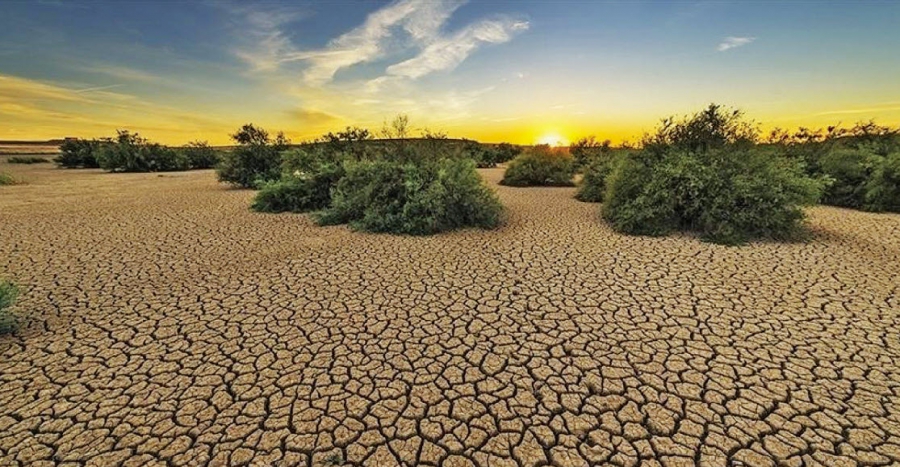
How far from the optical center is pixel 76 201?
1214 centimetres

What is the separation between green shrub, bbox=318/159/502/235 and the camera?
859 cm

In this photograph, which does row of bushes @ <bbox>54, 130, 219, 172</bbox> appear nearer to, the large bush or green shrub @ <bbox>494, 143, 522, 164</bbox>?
Answer: the large bush

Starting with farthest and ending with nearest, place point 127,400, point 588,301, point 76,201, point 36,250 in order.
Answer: point 76,201 → point 36,250 → point 588,301 → point 127,400

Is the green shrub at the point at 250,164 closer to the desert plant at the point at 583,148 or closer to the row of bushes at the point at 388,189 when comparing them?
the row of bushes at the point at 388,189

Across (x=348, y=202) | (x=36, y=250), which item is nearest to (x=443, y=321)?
(x=348, y=202)

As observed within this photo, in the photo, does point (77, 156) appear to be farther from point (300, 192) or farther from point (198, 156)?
point (300, 192)

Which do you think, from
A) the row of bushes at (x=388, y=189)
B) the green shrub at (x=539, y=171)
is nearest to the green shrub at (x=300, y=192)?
the row of bushes at (x=388, y=189)

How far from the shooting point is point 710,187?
8.39m

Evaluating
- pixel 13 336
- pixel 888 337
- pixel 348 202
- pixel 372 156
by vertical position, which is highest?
pixel 372 156

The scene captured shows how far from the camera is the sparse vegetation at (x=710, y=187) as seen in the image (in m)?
7.90

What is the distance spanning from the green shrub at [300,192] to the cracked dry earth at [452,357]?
13.1 feet

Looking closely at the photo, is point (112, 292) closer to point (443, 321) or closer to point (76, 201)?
point (443, 321)

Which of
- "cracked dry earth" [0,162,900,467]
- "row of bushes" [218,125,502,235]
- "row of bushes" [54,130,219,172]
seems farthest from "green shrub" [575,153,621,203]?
"row of bushes" [54,130,219,172]

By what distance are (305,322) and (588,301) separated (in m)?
3.38
